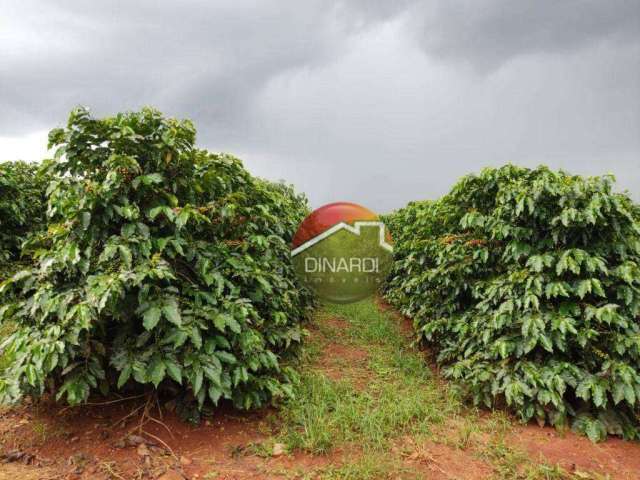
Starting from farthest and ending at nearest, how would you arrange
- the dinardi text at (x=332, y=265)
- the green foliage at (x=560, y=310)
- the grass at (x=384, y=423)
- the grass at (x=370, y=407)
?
1. the dinardi text at (x=332, y=265)
2. the green foliage at (x=560, y=310)
3. the grass at (x=370, y=407)
4. the grass at (x=384, y=423)

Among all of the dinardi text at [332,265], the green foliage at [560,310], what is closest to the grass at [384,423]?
the green foliage at [560,310]

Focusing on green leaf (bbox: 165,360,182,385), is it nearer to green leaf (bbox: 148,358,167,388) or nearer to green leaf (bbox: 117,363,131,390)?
green leaf (bbox: 148,358,167,388)

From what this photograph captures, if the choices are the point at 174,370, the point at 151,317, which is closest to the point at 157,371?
the point at 174,370

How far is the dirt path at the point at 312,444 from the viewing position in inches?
104

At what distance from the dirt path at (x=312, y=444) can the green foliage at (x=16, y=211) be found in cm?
423

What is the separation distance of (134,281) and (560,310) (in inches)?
121

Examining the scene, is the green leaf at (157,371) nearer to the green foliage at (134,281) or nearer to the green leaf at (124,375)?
the green foliage at (134,281)

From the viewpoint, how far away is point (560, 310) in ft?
10.9

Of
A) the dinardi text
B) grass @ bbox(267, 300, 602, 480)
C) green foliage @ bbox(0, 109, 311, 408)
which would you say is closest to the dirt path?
grass @ bbox(267, 300, 602, 480)

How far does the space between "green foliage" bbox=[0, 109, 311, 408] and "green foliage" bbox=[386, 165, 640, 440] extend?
1.78 metres

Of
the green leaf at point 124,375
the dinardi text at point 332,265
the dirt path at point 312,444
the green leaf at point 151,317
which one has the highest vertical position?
the dinardi text at point 332,265

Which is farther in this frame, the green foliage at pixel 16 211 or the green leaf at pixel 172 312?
the green foliage at pixel 16 211

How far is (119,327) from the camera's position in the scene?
2.96m

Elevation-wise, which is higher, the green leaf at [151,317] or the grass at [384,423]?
the green leaf at [151,317]
